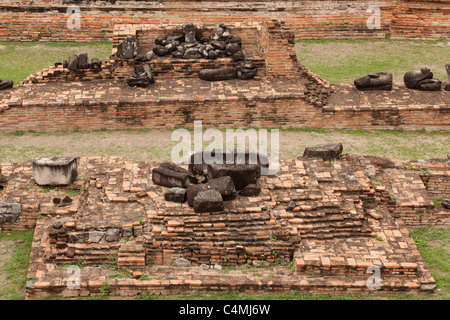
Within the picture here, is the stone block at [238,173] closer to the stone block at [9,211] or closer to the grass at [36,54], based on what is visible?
the stone block at [9,211]

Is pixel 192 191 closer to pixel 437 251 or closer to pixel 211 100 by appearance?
pixel 437 251

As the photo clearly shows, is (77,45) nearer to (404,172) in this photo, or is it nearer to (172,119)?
(172,119)

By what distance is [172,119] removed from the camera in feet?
41.7

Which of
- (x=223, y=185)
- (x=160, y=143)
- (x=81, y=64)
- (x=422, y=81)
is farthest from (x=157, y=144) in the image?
(x=422, y=81)

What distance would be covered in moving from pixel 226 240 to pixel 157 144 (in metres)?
4.09

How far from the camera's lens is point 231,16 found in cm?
1767

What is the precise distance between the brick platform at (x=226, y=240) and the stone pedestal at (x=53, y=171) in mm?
221

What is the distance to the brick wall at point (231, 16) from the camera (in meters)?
17.2

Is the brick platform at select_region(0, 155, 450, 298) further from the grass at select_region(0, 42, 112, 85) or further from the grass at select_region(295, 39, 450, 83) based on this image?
the grass at select_region(295, 39, 450, 83)

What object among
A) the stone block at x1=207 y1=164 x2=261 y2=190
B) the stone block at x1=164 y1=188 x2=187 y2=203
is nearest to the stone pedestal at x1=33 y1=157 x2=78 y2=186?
the stone block at x1=164 y1=188 x2=187 y2=203

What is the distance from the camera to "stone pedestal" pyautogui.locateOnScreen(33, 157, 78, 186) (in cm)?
970

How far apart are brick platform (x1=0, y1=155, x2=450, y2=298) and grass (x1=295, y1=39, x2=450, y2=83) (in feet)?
21.3

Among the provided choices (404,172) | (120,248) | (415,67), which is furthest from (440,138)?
(120,248)

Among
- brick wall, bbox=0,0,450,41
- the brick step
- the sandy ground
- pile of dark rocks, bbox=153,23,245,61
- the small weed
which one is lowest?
the small weed
